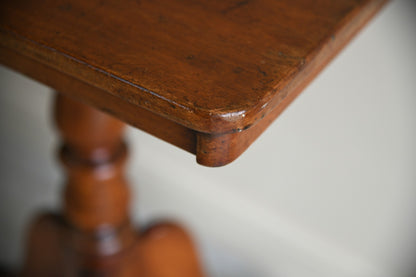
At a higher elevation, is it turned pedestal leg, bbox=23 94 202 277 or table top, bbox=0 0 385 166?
table top, bbox=0 0 385 166

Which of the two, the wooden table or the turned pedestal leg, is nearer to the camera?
the wooden table

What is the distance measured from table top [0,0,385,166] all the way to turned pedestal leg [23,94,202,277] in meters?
0.13

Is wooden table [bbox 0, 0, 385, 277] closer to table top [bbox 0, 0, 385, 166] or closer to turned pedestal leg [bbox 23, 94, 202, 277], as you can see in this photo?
table top [bbox 0, 0, 385, 166]

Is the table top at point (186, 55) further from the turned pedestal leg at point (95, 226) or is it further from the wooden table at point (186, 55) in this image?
the turned pedestal leg at point (95, 226)

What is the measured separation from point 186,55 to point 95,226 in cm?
28

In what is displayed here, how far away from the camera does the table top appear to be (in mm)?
256

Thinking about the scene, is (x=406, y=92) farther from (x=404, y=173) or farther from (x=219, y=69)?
(x=219, y=69)

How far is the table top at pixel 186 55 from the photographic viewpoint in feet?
0.84

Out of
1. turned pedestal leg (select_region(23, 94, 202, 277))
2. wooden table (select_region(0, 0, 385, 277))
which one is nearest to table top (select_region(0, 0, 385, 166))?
wooden table (select_region(0, 0, 385, 277))

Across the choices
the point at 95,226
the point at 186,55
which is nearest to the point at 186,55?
the point at 186,55

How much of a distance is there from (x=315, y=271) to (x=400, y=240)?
0.50 ft

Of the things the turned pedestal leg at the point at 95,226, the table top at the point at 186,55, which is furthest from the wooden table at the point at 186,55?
the turned pedestal leg at the point at 95,226

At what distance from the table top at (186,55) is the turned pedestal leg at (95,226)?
13 centimetres

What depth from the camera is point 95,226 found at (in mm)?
498
